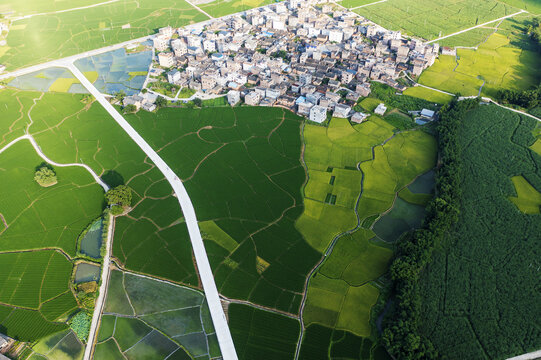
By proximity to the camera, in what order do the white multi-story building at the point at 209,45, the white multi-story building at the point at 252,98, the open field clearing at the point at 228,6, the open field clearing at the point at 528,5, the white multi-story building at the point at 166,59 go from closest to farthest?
the white multi-story building at the point at 252,98, the white multi-story building at the point at 166,59, the white multi-story building at the point at 209,45, the open field clearing at the point at 528,5, the open field clearing at the point at 228,6

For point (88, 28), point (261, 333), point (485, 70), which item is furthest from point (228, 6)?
point (261, 333)

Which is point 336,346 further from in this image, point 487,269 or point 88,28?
point 88,28

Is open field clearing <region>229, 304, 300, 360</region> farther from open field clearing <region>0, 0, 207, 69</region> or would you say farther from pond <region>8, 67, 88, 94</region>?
open field clearing <region>0, 0, 207, 69</region>

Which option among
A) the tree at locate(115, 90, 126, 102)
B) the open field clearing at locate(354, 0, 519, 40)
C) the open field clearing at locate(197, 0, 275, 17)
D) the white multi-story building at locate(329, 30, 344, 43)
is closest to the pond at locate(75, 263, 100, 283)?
the tree at locate(115, 90, 126, 102)

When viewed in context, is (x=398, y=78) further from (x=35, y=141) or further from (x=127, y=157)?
(x=35, y=141)

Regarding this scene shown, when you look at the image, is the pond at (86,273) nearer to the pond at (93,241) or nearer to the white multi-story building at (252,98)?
the pond at (93,241)

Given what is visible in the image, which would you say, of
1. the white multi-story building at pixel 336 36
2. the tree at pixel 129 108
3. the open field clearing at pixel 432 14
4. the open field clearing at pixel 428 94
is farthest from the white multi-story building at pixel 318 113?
the open field clearing at pixel 432 14
